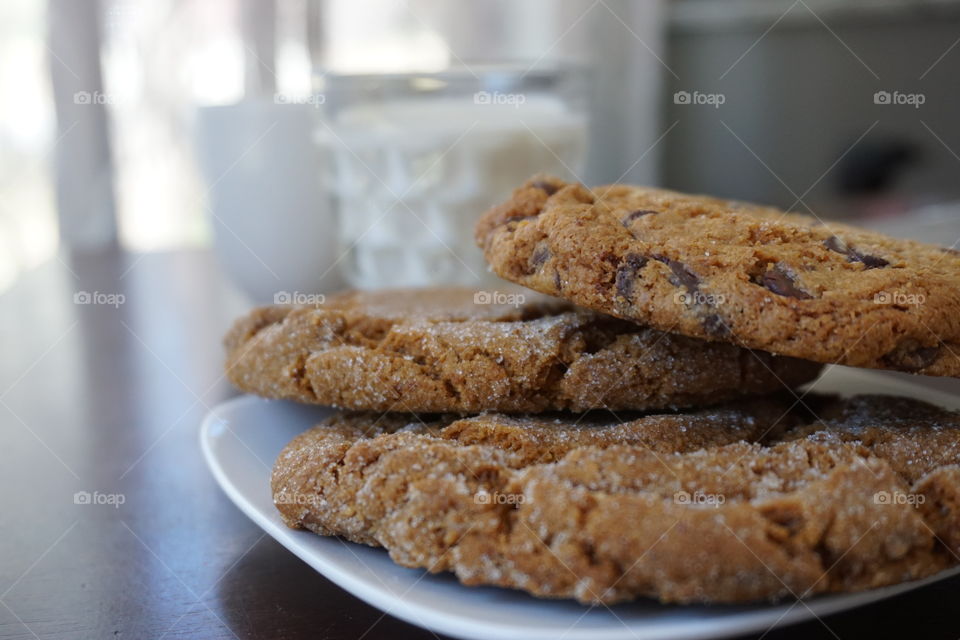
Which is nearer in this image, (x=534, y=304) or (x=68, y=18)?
(x=534, y=304)

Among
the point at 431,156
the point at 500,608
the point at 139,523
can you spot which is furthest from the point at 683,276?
the point at 431,156

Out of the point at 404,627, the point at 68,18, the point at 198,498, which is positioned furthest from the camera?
the point at 68,18

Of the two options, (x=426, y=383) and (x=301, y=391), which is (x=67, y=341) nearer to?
(x=301, y=391)

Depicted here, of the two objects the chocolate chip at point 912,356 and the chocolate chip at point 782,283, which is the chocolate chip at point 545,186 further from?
the chocolate chip at point 912,356

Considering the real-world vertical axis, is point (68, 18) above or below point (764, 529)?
above

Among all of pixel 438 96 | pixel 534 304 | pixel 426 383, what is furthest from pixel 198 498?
pixel 438 96

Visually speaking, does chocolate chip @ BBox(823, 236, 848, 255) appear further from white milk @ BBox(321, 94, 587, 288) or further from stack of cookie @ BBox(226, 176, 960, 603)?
white milk @ BBox(321, 94, 587, 288)

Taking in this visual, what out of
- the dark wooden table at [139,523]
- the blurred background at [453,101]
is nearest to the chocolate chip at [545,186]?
the dark wooden table at [139,523]
